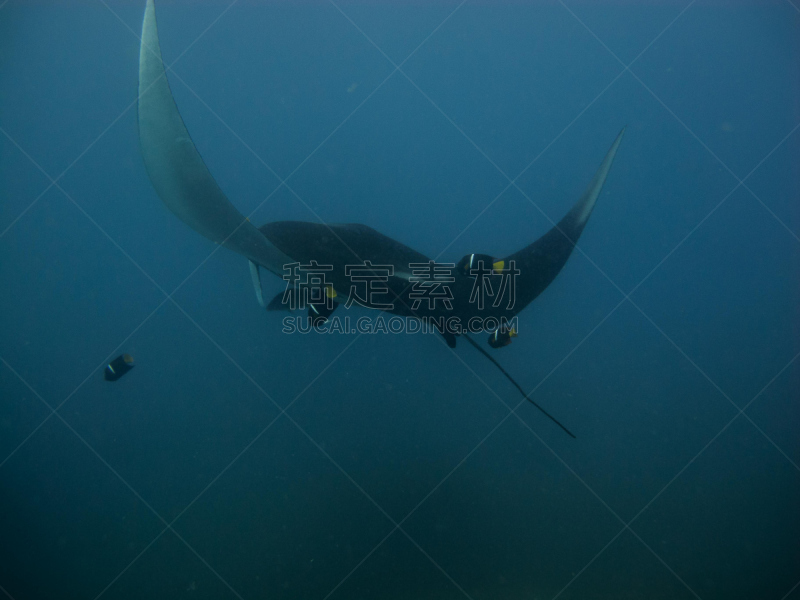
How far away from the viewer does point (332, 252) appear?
10.3ft

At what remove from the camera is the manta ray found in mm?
2369

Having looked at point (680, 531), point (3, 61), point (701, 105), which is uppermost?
point (701, 105)

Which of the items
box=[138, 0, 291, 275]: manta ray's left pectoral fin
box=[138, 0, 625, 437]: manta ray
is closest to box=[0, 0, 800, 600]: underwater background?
box=[138, 0, 625, 437]: manta ray

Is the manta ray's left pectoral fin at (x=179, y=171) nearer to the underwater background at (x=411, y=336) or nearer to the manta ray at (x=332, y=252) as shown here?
the manta ray at (x=332, y=252)

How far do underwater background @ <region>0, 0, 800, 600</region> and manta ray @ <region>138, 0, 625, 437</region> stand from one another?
218cm

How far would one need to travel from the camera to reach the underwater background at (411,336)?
15.5 feet

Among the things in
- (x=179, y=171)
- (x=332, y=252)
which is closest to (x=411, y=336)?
(x=332, y=252)

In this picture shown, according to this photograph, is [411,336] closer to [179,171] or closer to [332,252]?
[332,252]

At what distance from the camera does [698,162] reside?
22.5 feet

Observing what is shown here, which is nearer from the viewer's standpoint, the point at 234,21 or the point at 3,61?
the point at 3,61

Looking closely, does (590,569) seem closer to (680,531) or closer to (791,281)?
(680,531)

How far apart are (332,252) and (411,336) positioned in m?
2.65

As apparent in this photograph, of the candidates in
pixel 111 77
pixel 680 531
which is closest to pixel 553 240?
pixel 680 531

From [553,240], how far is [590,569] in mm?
4623
